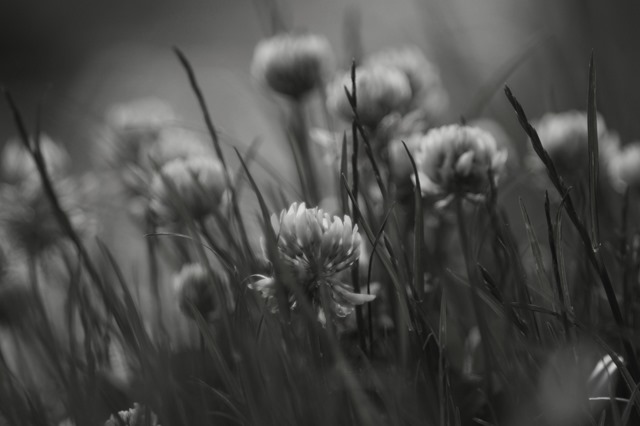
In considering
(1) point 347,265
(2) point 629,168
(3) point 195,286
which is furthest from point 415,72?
(1) point 347,265

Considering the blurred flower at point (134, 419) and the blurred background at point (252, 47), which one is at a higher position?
the blurred background at point (252, 47)

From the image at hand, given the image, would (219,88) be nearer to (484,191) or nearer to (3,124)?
(3,124)

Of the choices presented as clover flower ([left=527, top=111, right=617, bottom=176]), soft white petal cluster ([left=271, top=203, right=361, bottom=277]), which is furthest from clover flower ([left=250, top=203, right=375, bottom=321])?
clover flower ([left=527, top=111, right=617, bottom=176])

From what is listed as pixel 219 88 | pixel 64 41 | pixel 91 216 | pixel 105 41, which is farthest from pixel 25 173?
pixel 64 41

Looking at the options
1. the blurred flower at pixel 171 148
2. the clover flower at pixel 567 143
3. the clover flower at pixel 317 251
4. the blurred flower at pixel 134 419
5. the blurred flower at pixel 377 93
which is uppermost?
the blurred flower at pixel 171 148

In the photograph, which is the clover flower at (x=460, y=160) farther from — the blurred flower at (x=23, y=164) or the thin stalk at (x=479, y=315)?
the blurred flower at (x=23, y=164)

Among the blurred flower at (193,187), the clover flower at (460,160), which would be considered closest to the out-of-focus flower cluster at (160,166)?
the blurred flower at (193,187)

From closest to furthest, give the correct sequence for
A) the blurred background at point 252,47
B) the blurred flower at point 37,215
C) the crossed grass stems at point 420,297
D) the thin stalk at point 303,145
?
the crossed grass stems at point 420,297 < the thin stalk at point 303,145 < the blurred flower at point 37,215 < the blurred background at point 252,47

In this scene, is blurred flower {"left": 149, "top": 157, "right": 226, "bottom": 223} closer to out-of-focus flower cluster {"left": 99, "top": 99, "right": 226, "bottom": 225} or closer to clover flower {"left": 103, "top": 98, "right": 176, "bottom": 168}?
out-of-focus flower cluster {"left": 99, "top": 99, "right": 226, "bottom": 225}
